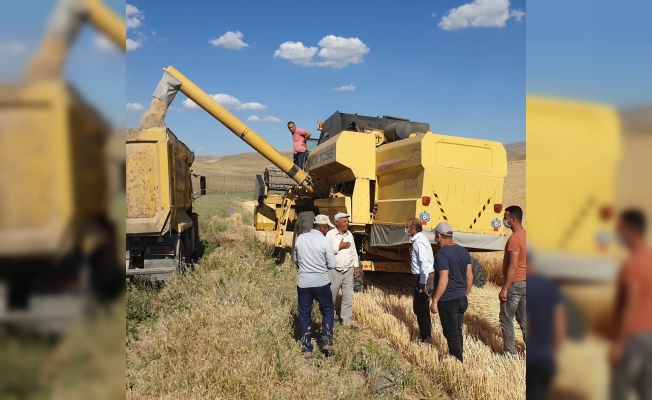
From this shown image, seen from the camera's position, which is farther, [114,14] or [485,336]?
[485,336]

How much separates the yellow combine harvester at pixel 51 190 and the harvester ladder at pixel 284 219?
9.66 m

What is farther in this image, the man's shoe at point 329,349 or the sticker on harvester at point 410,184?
the sticker on harvester at point 410,184

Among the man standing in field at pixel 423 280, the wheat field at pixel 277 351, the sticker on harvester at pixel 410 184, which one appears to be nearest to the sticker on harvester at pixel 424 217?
the sticker on harvester at pixel 410 184

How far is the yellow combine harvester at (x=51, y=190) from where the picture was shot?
0.67 m

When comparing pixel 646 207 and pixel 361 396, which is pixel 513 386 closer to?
pixel 361 396

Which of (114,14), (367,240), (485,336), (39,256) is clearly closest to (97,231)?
(39,256)

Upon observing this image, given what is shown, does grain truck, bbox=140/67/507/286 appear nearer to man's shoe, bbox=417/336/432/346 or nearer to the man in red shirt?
man's shoe, bbox=417/336/432/346

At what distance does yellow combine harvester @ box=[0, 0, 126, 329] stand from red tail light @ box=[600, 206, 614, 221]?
2.70ft

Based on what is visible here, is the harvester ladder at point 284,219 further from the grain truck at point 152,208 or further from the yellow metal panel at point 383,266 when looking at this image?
the grain truck at point 152,208

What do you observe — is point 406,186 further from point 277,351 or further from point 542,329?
point 542,329

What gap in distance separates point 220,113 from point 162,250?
3508 millimetres

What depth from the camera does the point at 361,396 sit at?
3.80 m

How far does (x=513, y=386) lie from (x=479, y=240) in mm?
3138

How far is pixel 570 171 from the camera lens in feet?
2.77
